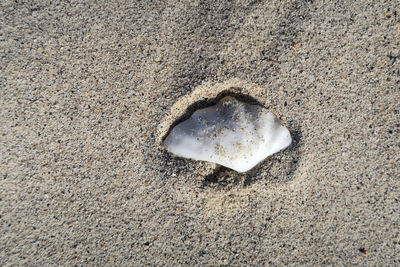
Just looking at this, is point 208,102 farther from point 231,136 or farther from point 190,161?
point 190,161

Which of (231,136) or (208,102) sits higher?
(208,102)

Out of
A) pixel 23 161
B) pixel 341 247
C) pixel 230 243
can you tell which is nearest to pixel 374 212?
pixel 341 247

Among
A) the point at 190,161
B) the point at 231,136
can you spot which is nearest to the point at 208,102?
→ the point at 231,136

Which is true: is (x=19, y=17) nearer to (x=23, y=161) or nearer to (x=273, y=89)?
(x=23, y=161)

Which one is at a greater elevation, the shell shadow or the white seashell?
the shell shadow

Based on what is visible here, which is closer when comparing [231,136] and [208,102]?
[231,136]

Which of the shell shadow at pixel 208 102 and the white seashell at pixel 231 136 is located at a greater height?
the shell shadow at pixel 208 102
